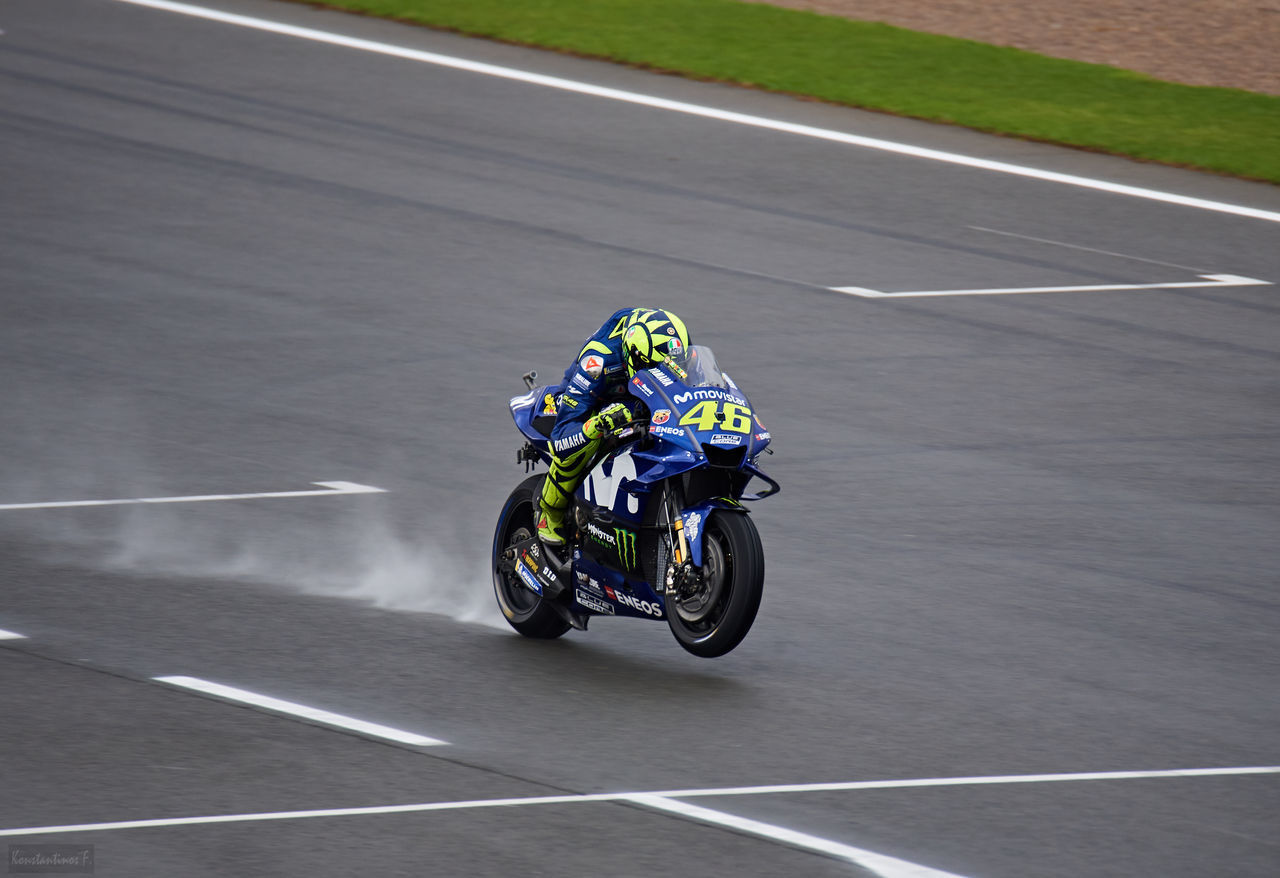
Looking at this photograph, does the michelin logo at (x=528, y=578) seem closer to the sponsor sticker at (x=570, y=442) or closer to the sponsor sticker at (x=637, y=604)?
the sponsor sticker at (x=637, y=604)

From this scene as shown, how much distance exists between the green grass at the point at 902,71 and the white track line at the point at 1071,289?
3.26 metres

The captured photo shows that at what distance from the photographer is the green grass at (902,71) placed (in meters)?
22.6

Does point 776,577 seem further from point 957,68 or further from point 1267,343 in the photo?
point 957,68

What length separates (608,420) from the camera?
32.9 feet

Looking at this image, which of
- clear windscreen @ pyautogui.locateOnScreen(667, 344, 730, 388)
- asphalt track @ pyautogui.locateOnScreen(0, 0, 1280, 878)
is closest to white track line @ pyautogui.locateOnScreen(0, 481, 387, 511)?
asphalt track @ pyautogui.locateOnScreen(0, 0, 1280, 878)

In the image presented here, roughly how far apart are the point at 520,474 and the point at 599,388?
3709 mm

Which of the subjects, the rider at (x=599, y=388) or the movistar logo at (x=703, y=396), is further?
the rider at (x=599, y=388)

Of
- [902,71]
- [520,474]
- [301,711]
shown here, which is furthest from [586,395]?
[902,71]

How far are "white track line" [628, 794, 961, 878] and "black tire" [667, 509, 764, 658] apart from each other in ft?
4.49

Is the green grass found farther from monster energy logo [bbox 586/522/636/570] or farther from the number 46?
the number 46

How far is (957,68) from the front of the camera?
24.5 meters

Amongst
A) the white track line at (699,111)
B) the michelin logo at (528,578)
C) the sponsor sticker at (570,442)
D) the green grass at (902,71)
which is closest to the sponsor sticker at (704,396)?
the sponsor sticker at (570,442)

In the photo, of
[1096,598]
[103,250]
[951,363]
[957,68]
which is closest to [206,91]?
[103,250]

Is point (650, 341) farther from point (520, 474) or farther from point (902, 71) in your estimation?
point (902, 71)
